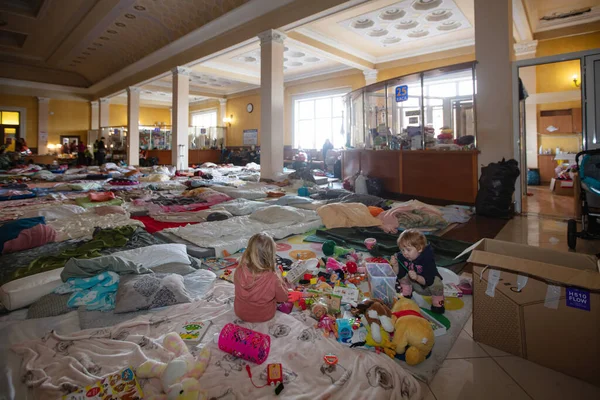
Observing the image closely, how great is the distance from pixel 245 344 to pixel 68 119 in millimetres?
21463

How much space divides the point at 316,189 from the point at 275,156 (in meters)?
2.31

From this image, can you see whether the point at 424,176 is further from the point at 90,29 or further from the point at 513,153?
the point at 90,29

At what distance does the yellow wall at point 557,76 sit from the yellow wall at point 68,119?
21248 millimetres

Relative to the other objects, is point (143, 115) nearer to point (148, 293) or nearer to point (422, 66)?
point (422, 66)

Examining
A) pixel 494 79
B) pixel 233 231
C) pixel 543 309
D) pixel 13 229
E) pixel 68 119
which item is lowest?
pixel 543 309

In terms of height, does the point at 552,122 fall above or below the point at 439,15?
below

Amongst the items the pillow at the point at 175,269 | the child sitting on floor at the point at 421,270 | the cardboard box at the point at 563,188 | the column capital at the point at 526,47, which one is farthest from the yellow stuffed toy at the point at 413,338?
the column capital at the point at 526,47

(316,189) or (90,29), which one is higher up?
(90,29)

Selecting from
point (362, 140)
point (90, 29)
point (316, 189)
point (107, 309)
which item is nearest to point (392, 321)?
point (107, 309)

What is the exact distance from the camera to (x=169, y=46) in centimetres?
1162

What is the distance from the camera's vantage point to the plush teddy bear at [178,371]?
1.35 m

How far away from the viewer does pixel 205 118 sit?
2277 cm

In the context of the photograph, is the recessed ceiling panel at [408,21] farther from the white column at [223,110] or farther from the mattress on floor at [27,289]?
the white column at [223,110]

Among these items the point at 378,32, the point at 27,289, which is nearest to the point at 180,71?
the point at 378,32
